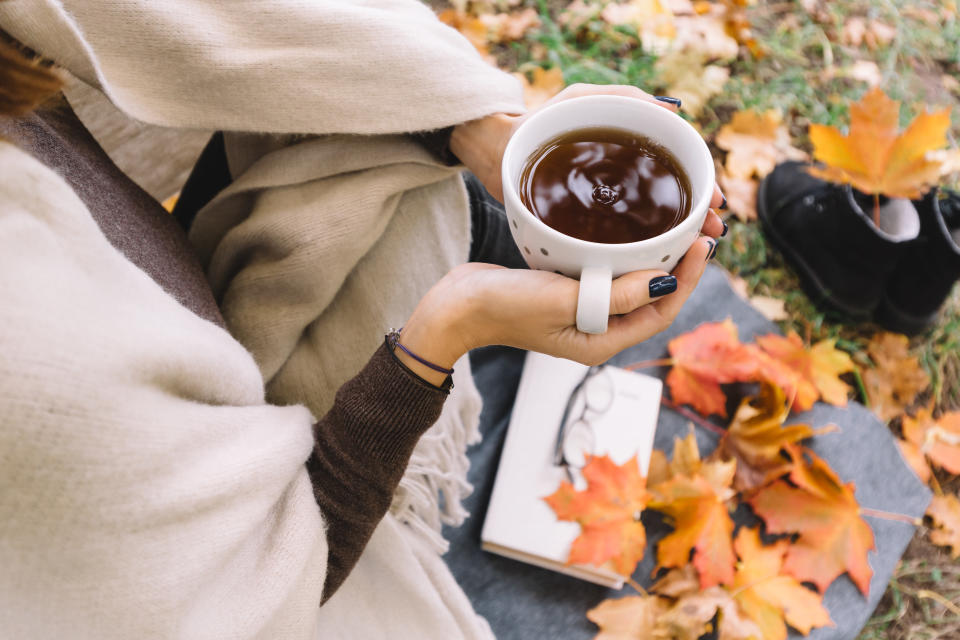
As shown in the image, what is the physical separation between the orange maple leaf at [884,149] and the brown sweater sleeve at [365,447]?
1.05 m

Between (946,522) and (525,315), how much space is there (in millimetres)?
1164

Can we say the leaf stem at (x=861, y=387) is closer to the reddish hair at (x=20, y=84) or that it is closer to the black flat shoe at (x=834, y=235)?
the black flat shoe at (x=834, y=235)

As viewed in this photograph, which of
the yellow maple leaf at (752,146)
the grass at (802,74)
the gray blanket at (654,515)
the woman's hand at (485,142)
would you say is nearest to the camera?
the woman's hand at (485,142)

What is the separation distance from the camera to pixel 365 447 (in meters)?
0.75

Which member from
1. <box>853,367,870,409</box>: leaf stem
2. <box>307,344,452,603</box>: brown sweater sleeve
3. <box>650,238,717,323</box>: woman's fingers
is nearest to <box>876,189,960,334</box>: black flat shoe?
<box>853,367,870,409</box>: leaf stem

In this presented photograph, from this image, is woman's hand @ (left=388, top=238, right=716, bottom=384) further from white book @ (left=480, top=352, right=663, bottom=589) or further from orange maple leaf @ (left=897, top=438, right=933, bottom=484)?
orange maple leaf @ (left=897, top=438, right=933, bottom=484)

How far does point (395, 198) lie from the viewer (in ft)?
3.01

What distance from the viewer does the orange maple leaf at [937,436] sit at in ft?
4.47

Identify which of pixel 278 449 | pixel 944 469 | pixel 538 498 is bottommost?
pixel 944 469

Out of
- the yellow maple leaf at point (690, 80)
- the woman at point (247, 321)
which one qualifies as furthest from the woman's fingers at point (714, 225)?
the yellow maple leaf at point (690, 80)

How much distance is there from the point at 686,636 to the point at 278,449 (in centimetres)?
71

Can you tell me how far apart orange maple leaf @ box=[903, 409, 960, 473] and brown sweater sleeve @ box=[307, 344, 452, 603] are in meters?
1.17

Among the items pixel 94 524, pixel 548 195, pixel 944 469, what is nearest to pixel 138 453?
pixel 94 524

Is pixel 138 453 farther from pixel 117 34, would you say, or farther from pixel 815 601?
pixel 815 601
